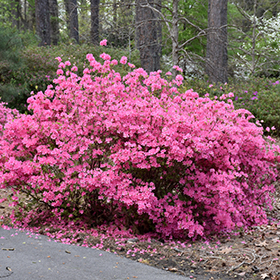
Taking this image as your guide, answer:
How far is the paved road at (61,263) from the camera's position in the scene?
2998 millimetres

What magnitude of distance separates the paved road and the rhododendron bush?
0.59 m

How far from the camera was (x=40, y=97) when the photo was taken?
453 centimetres

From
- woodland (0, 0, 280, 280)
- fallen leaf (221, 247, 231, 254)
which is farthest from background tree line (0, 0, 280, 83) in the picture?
fallen leaf (221, 247, 231, 254)

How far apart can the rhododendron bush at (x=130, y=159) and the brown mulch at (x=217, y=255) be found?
215 millimetres

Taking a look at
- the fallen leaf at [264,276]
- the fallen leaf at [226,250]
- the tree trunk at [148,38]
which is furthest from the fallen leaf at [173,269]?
the tree trunk at [148,38]

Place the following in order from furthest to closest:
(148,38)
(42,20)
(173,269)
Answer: (42,20), (148,38), (173,269)

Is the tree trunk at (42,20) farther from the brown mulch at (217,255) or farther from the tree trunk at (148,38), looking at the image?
the brown mulch at (217,255)

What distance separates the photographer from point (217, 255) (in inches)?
147

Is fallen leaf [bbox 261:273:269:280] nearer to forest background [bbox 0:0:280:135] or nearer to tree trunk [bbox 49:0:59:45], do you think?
forest background [bbox 0:0:280:135]

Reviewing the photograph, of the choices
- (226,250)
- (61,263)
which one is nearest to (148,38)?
(226,250)

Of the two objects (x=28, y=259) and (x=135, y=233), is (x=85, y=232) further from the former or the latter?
(x=28, y=259)

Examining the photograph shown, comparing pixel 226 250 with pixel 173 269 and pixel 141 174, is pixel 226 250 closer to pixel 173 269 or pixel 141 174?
pixel 173 269

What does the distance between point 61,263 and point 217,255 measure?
163 cm

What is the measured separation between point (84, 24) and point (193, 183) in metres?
26.9
